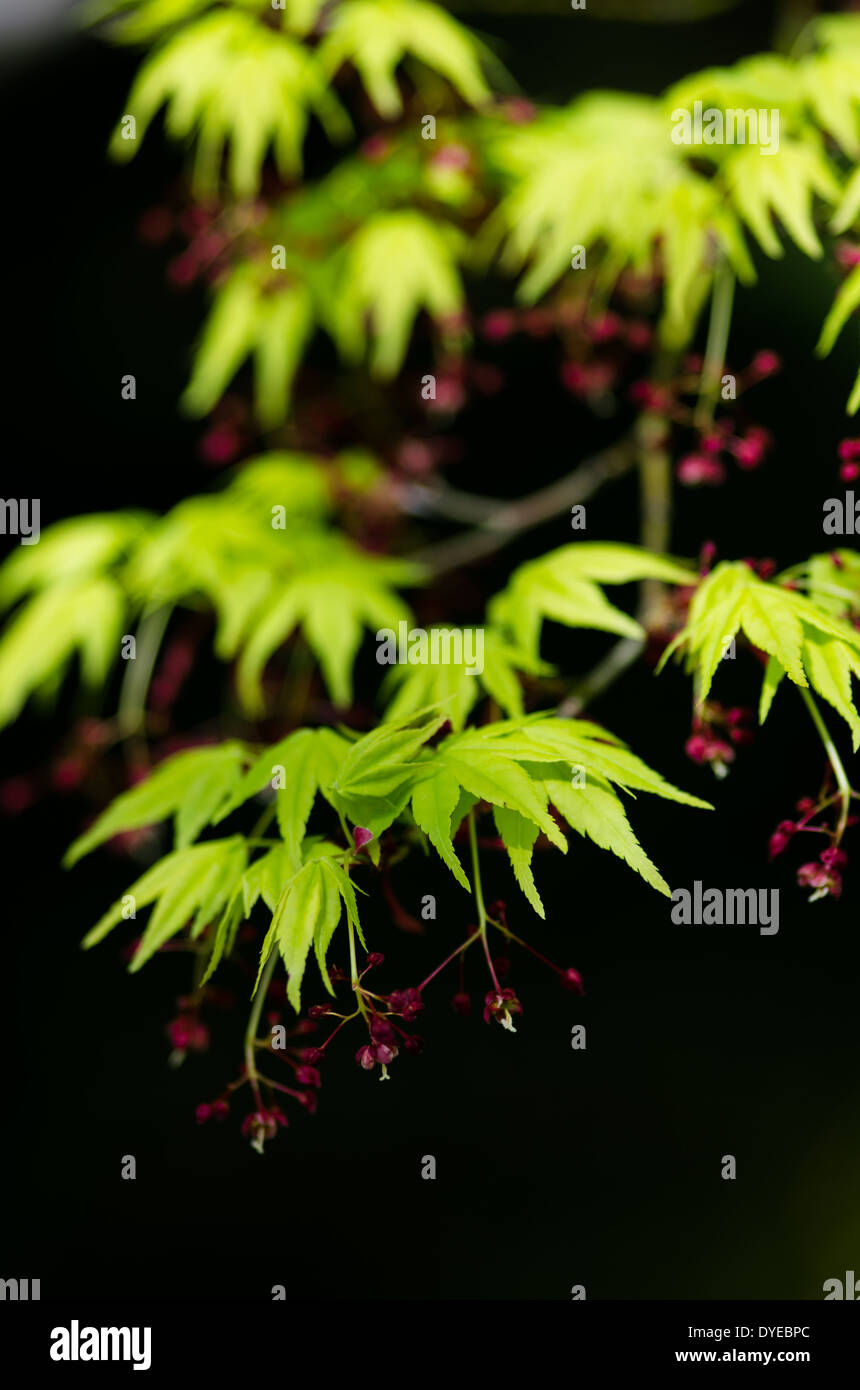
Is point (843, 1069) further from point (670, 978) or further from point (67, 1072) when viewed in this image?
point (67, 1072)

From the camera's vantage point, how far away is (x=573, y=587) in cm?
108

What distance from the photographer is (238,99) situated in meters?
1.22

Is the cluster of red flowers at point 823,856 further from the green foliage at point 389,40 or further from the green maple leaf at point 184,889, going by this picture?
the green foliage at point 389,40

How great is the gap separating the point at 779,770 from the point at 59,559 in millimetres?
1297

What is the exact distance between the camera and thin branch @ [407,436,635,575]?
1.57 meters

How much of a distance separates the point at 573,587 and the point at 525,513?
630mm

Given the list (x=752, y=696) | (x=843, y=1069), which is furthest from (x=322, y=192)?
(x=843, y=1069)

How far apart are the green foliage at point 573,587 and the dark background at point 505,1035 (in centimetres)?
78

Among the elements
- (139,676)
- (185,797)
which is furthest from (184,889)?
(139,676)

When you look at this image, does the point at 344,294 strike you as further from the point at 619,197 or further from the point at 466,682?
the point at 466,682
